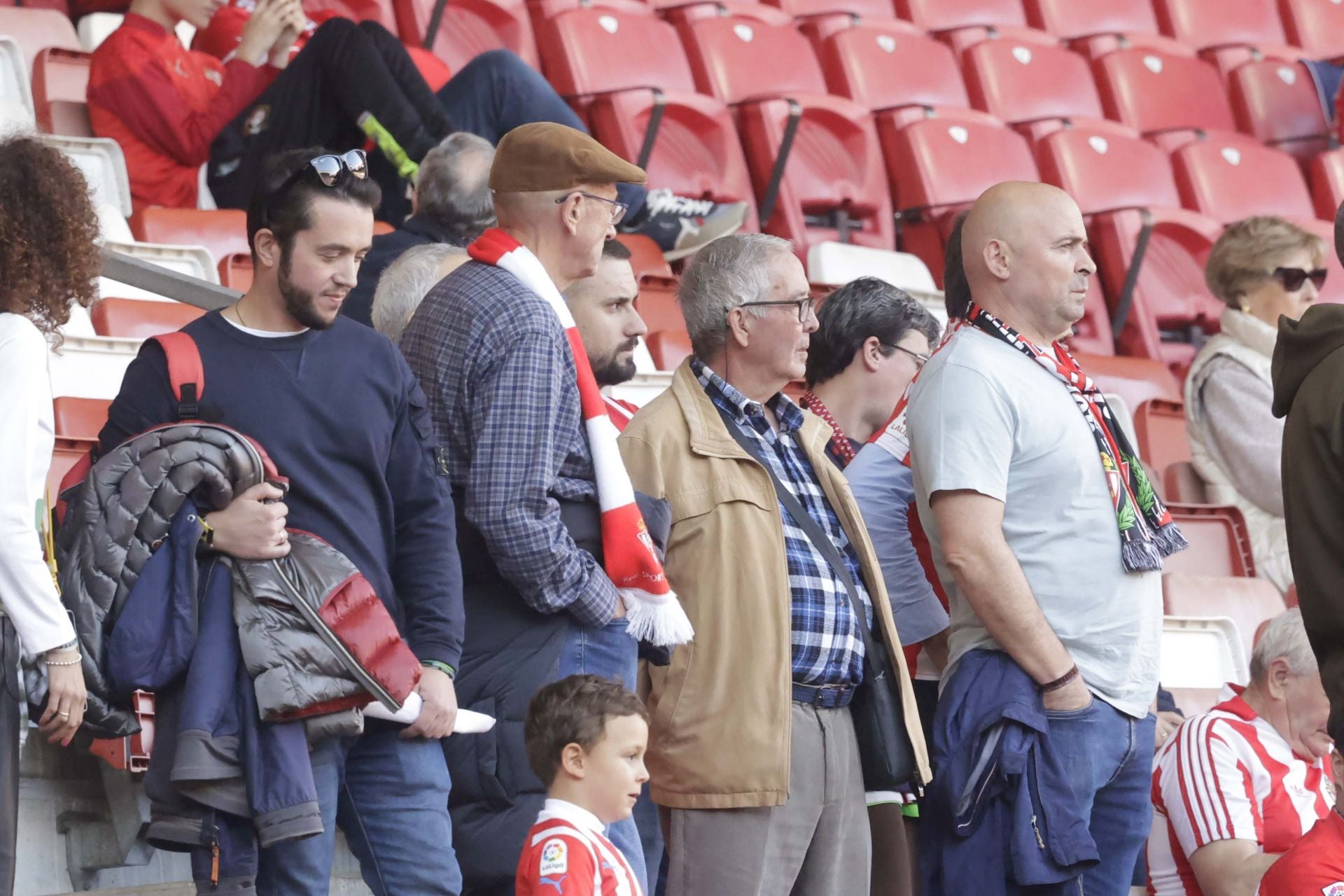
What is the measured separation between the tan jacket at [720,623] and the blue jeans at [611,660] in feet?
0.44

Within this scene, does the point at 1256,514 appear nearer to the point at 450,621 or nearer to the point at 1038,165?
the point at 1038,165

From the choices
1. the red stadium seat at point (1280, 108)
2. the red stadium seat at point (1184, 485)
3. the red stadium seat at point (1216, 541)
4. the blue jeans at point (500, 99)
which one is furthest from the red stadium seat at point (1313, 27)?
the blue jeans at point (500, 99)

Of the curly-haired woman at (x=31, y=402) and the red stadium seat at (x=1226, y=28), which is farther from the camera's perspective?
the red stadium seat at (x=1226, y=28)

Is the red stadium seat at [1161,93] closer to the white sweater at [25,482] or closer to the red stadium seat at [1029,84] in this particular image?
the red stadium seat at [1029,84]

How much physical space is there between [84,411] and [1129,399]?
3.26m

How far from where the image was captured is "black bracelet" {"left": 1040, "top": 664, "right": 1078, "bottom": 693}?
2.70 metres

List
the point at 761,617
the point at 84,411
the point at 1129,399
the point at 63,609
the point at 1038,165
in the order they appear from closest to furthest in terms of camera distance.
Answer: the point at 63,609, the point at 761,617, the point at 84,411, the point at 1129,399, the point at 1038,165

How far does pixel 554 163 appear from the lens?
2.70 meters

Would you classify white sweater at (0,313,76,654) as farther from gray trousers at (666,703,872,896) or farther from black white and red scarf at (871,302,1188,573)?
black white and red scarf at (871,302,1188,573)

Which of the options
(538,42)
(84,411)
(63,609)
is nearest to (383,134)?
(84,411)

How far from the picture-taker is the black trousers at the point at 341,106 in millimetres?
4375

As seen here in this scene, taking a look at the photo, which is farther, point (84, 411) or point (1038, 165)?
point (1038, 165)

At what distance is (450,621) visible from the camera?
238cm

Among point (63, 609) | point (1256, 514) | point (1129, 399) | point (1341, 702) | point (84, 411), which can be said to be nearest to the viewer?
point (1341, 702)
